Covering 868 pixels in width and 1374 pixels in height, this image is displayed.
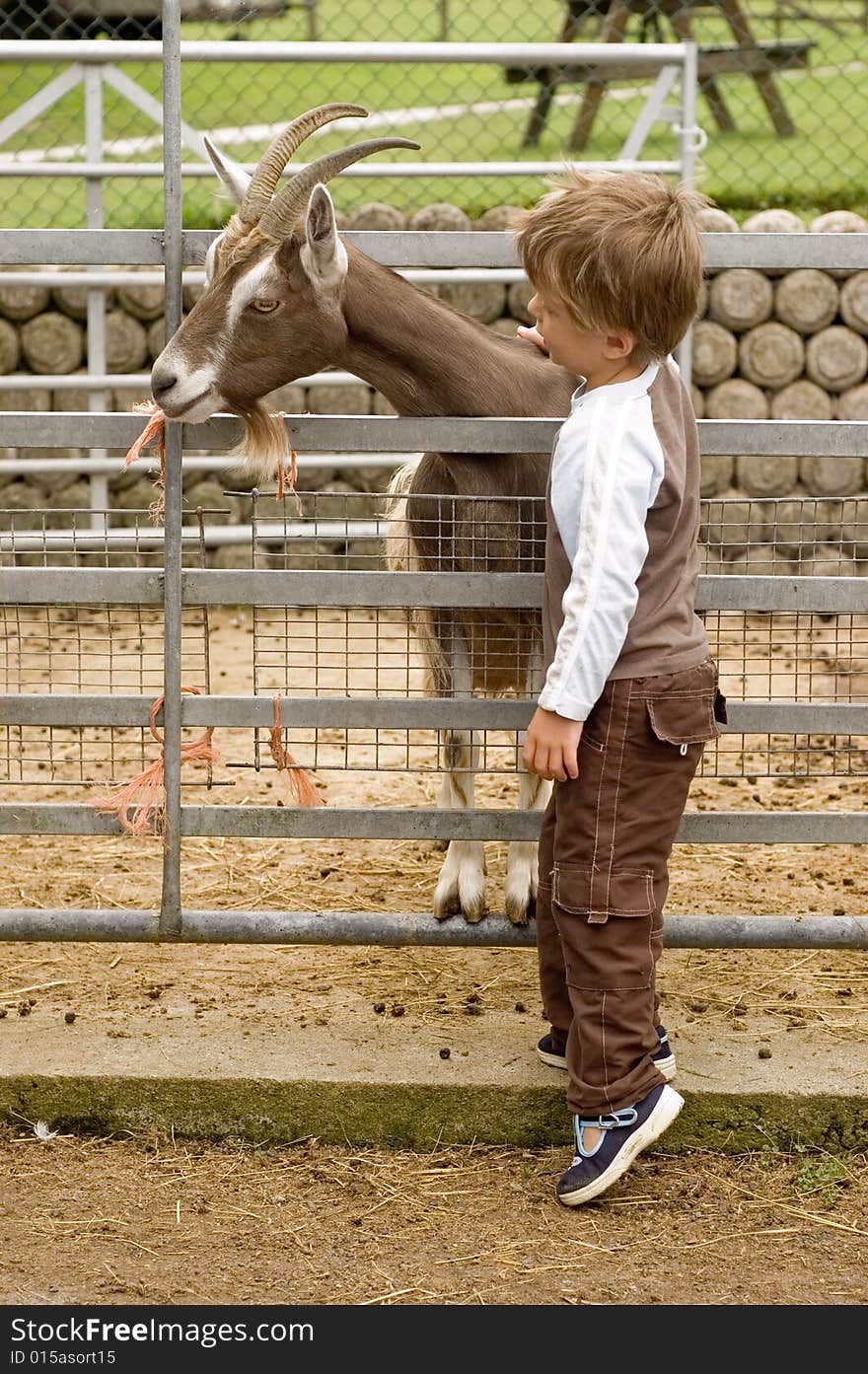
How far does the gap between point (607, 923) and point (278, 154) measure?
1716mm

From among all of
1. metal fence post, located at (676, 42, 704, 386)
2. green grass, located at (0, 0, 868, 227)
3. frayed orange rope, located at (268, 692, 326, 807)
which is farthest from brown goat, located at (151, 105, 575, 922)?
green grass, located at (0, 0, 868, 227)

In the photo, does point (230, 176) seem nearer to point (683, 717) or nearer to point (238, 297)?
point (238, 297)

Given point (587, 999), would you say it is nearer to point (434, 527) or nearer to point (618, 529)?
point (618, 529)

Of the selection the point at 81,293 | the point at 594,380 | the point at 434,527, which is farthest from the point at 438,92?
the point at 594,380

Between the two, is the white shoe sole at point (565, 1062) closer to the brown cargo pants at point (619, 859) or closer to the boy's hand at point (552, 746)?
the brown cargo pants at point (619, 859)

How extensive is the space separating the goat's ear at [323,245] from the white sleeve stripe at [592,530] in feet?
2.93

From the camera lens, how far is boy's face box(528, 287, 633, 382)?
2.84m

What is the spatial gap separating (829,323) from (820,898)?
4.58m

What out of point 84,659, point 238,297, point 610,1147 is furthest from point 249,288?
point 84,659

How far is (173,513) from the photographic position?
3.27 meters

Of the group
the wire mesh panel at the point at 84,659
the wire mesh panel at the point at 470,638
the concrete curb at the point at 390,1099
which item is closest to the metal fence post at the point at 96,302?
the wire mesh panel at the point at 84,659

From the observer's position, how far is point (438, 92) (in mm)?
13711

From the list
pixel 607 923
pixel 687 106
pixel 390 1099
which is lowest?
pixel 390 1099

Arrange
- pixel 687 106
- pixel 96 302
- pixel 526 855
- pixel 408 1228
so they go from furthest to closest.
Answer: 1. pixel 96 302
2. pixel 687 106
3. pixel 526 855
4. pixel 408 1228
